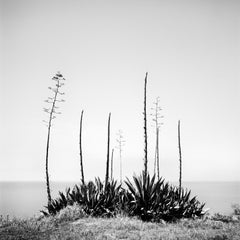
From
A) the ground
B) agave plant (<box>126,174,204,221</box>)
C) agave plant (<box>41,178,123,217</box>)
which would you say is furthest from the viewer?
agave plant (<box>41,178,123,217</box>)

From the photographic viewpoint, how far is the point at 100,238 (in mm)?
9109

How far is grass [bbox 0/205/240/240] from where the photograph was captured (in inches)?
369

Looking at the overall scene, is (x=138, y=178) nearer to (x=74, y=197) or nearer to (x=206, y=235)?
(x=74, y=197)

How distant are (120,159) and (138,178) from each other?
29900 millimetres

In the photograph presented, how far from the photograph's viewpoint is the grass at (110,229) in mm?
9379

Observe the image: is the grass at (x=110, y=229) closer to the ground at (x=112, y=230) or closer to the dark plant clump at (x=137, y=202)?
the ground at (x=112, y=230)

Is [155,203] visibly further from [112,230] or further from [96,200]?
[112,230]

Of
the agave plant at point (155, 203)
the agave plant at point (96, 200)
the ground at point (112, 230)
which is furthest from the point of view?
the agave plant at point (96, 200)

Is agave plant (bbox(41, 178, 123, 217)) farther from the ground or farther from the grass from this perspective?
the ground

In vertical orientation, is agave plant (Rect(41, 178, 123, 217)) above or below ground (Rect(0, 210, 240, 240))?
above

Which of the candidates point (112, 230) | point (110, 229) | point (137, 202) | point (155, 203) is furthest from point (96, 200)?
point (112, 230)

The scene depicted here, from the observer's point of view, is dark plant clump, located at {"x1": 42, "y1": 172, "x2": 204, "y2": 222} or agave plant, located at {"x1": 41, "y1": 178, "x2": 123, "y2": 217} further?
agave plant, located at {"x1": 41, "y1": 178, "x2": 123, "y2": 217}

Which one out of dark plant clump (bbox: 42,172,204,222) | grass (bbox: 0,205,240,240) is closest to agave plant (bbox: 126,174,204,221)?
dark plant clump (bbox: 42,172,204,222)

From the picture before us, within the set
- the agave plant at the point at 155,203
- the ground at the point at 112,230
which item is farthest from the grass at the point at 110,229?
the agave plant at the point at 155,203
